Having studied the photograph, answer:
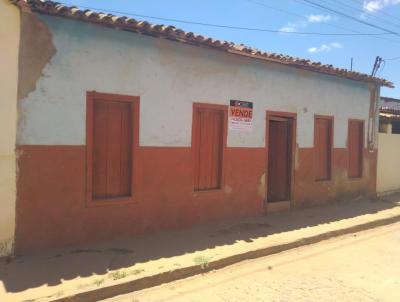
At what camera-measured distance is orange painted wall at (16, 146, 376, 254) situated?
20.3 ft

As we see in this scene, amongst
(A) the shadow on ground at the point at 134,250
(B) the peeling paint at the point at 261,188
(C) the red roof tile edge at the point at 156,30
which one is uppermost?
(C) the red roof tile edge at the point at 156,30

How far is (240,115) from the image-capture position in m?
9.05

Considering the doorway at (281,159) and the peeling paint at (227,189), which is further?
the doorway at (281,159)

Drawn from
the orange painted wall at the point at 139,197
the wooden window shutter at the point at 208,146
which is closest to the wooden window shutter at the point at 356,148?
the orange painted wall at the point at 139,197

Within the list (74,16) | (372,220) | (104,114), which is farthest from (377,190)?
(74,16)

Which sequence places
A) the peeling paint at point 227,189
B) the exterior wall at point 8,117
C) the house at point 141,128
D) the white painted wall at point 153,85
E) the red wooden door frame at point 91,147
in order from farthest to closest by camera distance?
1. the peeling paint at point 227,189
2. the red wooden door frame at point 91,147
3. the white painted wall at point 153,85
4. the house at point 141,128
5. the exterior wall at point 8,117

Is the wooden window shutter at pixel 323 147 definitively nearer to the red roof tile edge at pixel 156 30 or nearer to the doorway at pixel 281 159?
the doorway at pixel 281 159

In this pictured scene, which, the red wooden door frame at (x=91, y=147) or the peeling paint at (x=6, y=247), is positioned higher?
the red wooden door frame at (x=91, y=147)

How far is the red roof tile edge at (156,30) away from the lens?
6043 millimetres

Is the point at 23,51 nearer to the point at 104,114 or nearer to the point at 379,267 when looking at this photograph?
the point at 104,114

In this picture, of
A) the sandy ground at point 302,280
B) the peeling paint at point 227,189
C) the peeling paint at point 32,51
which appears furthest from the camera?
the peeling paint at point 227,189

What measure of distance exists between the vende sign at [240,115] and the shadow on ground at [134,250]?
1939 mm

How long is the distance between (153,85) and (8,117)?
2477 mm

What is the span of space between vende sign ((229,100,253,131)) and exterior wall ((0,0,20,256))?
4275mm
